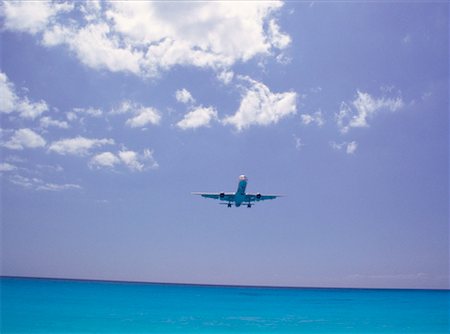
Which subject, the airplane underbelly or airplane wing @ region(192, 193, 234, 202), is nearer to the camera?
the airplane underbelly

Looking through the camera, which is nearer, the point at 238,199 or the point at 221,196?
the point at 238,199

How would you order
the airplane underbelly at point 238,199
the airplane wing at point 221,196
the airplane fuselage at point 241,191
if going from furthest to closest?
the airplane wing at point 221,196
the airplane underbelly at point 238,199
the airplane fuselage at point 241,191

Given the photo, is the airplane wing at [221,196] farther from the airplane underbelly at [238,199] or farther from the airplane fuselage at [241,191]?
the airplane fuselage at [241,191]

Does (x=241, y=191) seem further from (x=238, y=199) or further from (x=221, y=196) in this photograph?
(x=221, y=196)

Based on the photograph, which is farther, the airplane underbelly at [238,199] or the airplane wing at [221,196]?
the airplane wing at [221,196]

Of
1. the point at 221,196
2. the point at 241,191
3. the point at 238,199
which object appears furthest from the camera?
the point at 221,196

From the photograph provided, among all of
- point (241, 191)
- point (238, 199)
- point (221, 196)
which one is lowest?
point (238, 199)

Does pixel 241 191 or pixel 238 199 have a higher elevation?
pixel 241 191

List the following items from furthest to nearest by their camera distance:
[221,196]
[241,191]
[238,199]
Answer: [221,196] < [238,199] < [241,191]

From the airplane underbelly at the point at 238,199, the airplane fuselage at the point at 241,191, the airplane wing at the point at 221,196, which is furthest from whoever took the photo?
the airplane wing at the point at 221,196

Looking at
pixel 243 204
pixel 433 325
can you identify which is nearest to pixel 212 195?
pixel 243 204

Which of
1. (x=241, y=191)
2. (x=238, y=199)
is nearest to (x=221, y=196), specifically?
(x=238, y=199)

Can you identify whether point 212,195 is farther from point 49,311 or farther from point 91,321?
point 49,311

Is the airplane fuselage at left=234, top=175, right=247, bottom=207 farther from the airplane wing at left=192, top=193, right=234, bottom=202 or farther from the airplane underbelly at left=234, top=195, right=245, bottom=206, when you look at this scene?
the airplane wing at left=192, top=193, right=234, bottom=202
